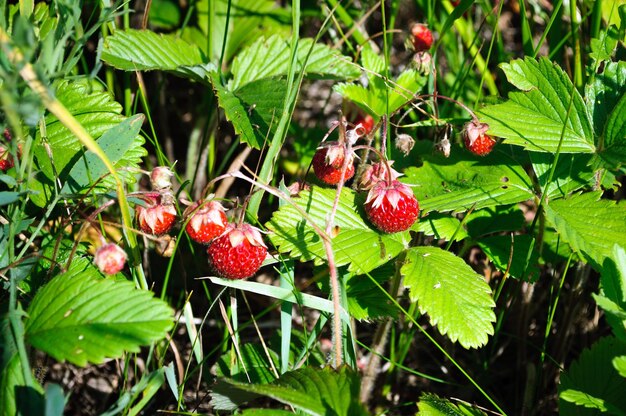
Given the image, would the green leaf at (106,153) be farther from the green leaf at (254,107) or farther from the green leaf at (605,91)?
the green leaf at (605,91)

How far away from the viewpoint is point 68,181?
1.66 metres

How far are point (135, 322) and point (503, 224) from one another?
1037 mm

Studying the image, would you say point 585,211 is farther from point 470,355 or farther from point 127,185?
point 127,185

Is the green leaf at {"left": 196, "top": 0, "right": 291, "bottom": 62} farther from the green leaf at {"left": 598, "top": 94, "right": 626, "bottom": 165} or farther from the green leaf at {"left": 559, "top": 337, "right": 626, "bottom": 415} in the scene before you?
the green leaf at {"left": 559, "top": 337, "right": 626, "bottom": 415}

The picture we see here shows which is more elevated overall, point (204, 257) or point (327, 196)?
point (327, 196)

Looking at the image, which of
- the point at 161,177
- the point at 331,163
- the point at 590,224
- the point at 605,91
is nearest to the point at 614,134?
the point at 605,91

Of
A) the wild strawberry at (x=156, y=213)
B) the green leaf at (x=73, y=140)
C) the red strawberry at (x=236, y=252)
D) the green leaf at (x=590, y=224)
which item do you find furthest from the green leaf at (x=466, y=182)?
the green leaf at (x=73, y=140)

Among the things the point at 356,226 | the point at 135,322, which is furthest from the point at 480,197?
the point at 135,322

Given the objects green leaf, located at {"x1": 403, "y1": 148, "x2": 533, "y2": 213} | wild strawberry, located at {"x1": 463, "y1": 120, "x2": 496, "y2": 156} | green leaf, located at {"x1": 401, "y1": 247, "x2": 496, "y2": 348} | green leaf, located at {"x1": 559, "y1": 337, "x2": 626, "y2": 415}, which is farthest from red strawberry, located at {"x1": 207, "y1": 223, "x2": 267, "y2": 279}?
green leaf, located at {"x1": 559, "y1": 337, "x2": 626, "y2": 415}

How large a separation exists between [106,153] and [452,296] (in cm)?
87

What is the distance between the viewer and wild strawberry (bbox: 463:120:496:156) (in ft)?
5.84

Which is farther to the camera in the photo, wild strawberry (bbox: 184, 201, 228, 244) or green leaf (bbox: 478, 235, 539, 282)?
green leaf (bbox: 478, 235, 539, 282)

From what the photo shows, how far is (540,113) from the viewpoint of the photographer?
1.83 m

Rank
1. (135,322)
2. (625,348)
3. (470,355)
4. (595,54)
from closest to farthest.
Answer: (135,322) → (625,348) → (595,54) → (470,355)
